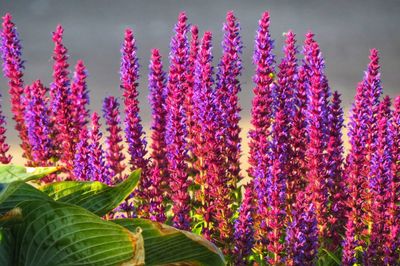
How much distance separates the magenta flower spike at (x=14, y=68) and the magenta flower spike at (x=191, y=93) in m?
2.20

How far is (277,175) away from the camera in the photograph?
6695 mm

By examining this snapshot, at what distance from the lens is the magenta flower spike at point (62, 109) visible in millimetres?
7812

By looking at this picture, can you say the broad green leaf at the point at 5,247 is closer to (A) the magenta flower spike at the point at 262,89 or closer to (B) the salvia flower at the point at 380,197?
(A) the magenta flower spike at the point at 262,89

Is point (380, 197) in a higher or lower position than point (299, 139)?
lower

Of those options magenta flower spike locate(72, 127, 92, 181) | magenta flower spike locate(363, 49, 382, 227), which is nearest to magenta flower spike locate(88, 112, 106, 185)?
magenta flower spike locate(72, 127, 92, 181)

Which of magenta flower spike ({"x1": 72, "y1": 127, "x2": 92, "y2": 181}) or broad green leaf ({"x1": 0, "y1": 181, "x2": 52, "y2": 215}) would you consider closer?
broad green leaf ({"x1": 0, "y1": 181, "x2": 52, "y2": 215})

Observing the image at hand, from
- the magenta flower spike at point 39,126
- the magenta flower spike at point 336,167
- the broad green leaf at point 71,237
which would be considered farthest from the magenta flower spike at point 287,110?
the broad green leaf at point 71,237

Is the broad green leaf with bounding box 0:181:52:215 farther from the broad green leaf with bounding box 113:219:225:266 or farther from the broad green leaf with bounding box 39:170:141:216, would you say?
the broad green leaf with bounding box 113:219:225:266

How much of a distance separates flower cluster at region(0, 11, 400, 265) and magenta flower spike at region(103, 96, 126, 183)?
15mm

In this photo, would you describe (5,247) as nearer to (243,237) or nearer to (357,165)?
(243,237)

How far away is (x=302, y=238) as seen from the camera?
6703 millimetres

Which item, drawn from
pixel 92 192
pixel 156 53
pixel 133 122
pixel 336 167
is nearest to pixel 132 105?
pixel 133 122

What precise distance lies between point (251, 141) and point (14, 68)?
326 cm

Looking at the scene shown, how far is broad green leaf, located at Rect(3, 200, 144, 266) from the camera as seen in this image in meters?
2.40
